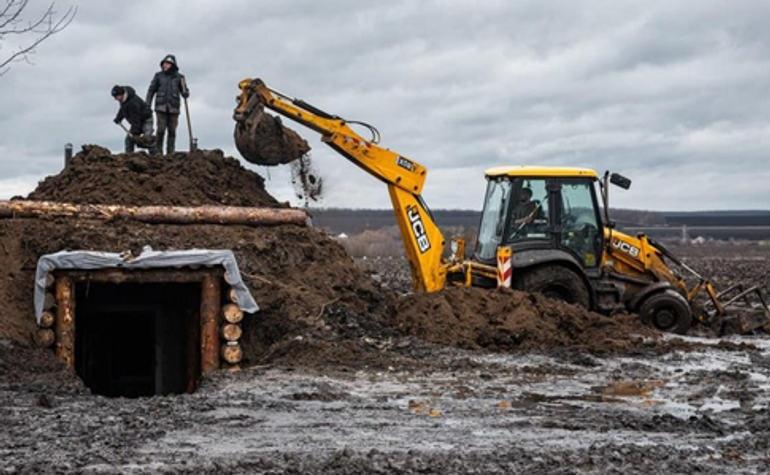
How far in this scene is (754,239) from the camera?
97.9 metres

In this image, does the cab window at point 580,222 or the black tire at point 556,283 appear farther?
the cab window at point 580,222

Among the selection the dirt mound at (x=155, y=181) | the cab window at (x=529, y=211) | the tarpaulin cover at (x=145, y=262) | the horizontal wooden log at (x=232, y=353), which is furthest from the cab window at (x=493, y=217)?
the horizontal wooden log at (x=232, y=353)

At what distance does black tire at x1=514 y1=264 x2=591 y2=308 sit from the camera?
1761cm

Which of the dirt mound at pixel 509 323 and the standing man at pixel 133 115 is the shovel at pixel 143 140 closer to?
the standing man at pixel 133 115

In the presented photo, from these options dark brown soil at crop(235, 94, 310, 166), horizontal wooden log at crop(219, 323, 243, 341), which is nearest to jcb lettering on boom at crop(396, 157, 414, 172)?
dark brown soil at crop(235, 94, 310, 166)

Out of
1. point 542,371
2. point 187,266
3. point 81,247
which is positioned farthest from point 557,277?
point 81,247

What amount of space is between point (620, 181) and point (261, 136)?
209 inches

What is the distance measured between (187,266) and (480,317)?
4.03 m

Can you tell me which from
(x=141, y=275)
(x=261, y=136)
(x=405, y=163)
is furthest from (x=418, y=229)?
(x=141, y=275)

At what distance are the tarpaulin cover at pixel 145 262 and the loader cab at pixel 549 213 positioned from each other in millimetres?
4377

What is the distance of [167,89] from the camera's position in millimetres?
19297

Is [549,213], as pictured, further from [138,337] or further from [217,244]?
[138,337]

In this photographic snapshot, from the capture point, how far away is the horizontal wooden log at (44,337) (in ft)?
48.6

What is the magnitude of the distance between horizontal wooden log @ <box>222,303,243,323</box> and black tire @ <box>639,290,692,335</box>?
6461 mm
